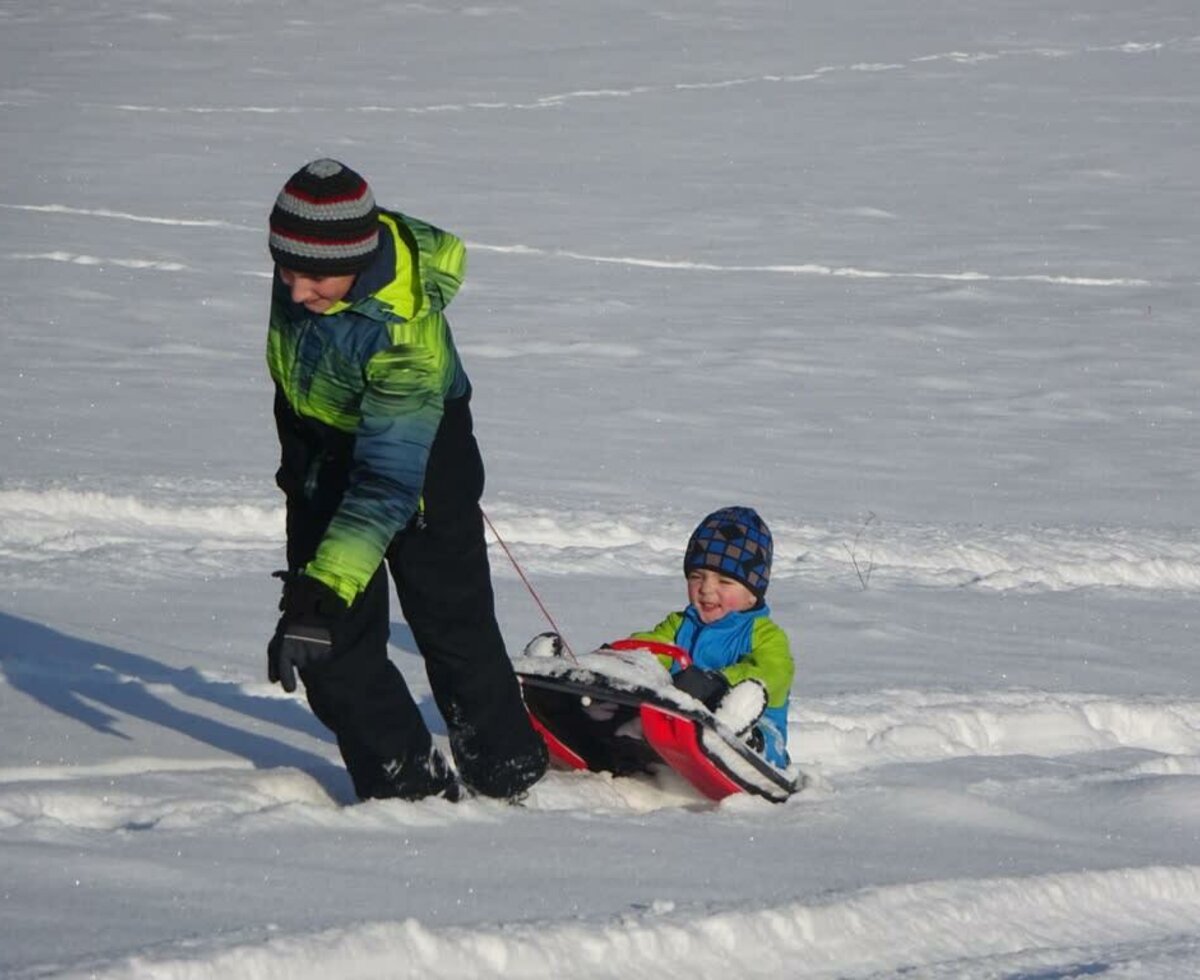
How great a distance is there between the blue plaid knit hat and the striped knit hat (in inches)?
60.9

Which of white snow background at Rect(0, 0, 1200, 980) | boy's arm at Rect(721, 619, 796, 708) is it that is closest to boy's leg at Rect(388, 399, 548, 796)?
white snow background at Rect(0, 0, 1200, 980)

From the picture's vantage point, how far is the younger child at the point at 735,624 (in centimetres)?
465

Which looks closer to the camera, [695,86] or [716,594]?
[716,594]

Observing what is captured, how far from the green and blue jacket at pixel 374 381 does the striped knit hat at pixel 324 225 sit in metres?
0.07

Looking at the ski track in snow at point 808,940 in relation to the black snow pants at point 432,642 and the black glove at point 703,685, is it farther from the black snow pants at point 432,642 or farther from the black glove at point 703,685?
the black glove at point 703,685

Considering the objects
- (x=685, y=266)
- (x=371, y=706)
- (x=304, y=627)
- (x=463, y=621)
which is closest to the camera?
(x=304, y=627)

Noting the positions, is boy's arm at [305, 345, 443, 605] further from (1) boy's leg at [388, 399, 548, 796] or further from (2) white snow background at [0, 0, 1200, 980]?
(2) white snow background at [0, 0, 1200, 980]

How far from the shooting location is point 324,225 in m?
3.43

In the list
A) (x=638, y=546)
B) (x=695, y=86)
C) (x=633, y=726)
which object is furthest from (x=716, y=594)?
(x=695, y=86)

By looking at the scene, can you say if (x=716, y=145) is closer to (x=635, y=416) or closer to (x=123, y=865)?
(x=635, y=416)

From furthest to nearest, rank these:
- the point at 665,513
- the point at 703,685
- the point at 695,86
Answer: the point at 695,86
the point at 665,513
the point at 703,685

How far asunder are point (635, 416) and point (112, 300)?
4.09 metres

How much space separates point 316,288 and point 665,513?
4.20 meters

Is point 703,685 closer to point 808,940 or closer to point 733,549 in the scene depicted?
point 733,549
